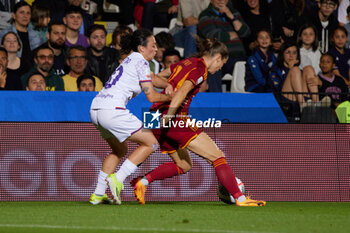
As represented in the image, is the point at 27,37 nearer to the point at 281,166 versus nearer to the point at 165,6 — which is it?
the point at 165,6

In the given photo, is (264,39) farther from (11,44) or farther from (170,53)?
(11,44)

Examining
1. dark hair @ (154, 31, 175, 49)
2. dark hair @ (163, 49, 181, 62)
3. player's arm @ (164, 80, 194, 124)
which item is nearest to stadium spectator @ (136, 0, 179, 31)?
dark hair @ (154, 31, 175, 49)

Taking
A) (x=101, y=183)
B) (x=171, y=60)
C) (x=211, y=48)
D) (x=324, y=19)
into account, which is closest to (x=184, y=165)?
(x=101, y=183)

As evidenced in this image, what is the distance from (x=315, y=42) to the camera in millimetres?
12070

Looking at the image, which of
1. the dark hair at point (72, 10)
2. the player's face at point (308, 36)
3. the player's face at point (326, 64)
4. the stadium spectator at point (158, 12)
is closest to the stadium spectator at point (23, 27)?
the dark hair at point (72, 10)

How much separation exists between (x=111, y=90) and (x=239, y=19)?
5715 millimetres

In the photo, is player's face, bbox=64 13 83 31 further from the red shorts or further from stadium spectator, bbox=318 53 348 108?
the red shorts

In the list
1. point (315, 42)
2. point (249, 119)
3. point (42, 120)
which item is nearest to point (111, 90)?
point (42, 120)

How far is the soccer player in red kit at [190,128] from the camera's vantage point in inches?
272

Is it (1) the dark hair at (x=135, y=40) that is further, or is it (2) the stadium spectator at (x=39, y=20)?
(2) the stadium spectator at (x=39, y=20)

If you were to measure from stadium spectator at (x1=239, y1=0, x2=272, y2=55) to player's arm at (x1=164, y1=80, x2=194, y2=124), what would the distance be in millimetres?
5453

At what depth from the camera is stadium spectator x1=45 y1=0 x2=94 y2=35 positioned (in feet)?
37.3

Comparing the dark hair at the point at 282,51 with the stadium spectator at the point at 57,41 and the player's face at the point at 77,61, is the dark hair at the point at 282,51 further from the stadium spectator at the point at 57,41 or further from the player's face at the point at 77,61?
the stadium spectator at the point at 57,41

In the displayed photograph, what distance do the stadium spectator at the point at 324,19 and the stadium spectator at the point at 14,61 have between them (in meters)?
5.90
